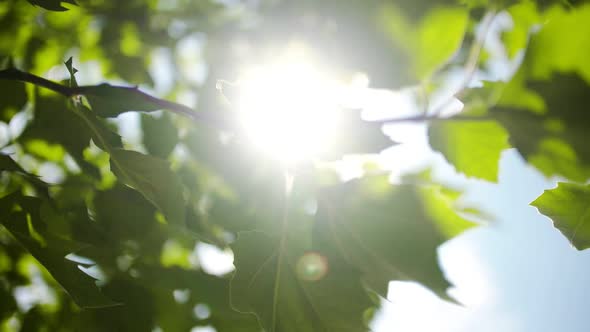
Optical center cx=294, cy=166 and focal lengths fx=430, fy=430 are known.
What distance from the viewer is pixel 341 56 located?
2.23 feet

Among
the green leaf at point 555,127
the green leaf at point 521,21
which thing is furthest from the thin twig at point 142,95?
the green leaf at point 521,21

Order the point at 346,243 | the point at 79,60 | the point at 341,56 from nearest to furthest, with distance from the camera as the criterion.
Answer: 1. the point at 341,56
2. the point at 346,243
3. the point at 79,60

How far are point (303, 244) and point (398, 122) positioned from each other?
38 centimetres

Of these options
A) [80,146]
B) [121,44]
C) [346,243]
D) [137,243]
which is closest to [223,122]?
[346,243]

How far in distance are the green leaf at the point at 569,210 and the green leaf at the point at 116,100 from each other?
0.73 meters

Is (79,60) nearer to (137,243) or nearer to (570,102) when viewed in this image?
(137,243)

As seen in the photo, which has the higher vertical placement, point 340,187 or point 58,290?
point 340,187

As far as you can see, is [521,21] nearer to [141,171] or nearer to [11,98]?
[141,171]

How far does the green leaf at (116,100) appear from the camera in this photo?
0.79m

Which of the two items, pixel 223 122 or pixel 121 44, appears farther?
pixel 121 44

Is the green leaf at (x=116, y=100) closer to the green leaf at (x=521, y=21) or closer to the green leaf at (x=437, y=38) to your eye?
the green leaf at (x=437, y=38)

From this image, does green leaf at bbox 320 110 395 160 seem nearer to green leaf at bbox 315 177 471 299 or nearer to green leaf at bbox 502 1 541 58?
green leaf at bbox 315 177 471 299

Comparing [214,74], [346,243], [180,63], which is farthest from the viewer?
[180,63]

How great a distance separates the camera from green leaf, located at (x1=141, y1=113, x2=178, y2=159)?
1.31 m
